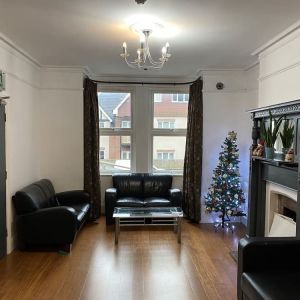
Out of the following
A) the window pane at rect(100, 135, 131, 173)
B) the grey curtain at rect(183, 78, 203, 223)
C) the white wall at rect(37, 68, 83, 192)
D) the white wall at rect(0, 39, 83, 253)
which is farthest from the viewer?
the window pane at rect(100, 135, 131, 173)

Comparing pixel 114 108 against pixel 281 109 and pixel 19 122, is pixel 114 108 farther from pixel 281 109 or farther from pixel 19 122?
pixel 281 109

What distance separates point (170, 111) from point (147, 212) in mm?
2261

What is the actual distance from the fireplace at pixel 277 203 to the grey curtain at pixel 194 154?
66.1 inches

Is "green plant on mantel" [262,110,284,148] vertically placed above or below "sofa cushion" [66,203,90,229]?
above

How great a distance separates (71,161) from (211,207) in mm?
2531

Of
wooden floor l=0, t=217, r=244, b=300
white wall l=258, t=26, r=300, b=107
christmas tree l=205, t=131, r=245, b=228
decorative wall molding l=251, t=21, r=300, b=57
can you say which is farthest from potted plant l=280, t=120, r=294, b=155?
christmas tree l=205, t=131, r=245, b=228

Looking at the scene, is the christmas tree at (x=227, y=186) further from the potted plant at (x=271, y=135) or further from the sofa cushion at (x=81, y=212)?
→ the sofa cushion at (x=81, y=212)

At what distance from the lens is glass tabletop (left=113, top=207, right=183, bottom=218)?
14.7ft

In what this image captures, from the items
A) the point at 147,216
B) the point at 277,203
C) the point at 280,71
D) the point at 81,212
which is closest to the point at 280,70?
the point at 280,71

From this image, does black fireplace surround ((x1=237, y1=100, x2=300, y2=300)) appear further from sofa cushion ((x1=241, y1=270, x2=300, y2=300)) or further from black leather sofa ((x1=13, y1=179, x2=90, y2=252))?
black leather sofa ((x1=13, y1=179, x2=90, y2=252))

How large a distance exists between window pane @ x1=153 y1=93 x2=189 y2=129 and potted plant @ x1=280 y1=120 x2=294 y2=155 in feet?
9.60

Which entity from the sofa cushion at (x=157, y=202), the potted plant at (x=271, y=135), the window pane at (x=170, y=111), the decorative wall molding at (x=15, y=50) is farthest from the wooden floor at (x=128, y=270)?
the decorative wall molding at (x=15, y=50)

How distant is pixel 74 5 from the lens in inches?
105

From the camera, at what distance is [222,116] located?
17.8ft
